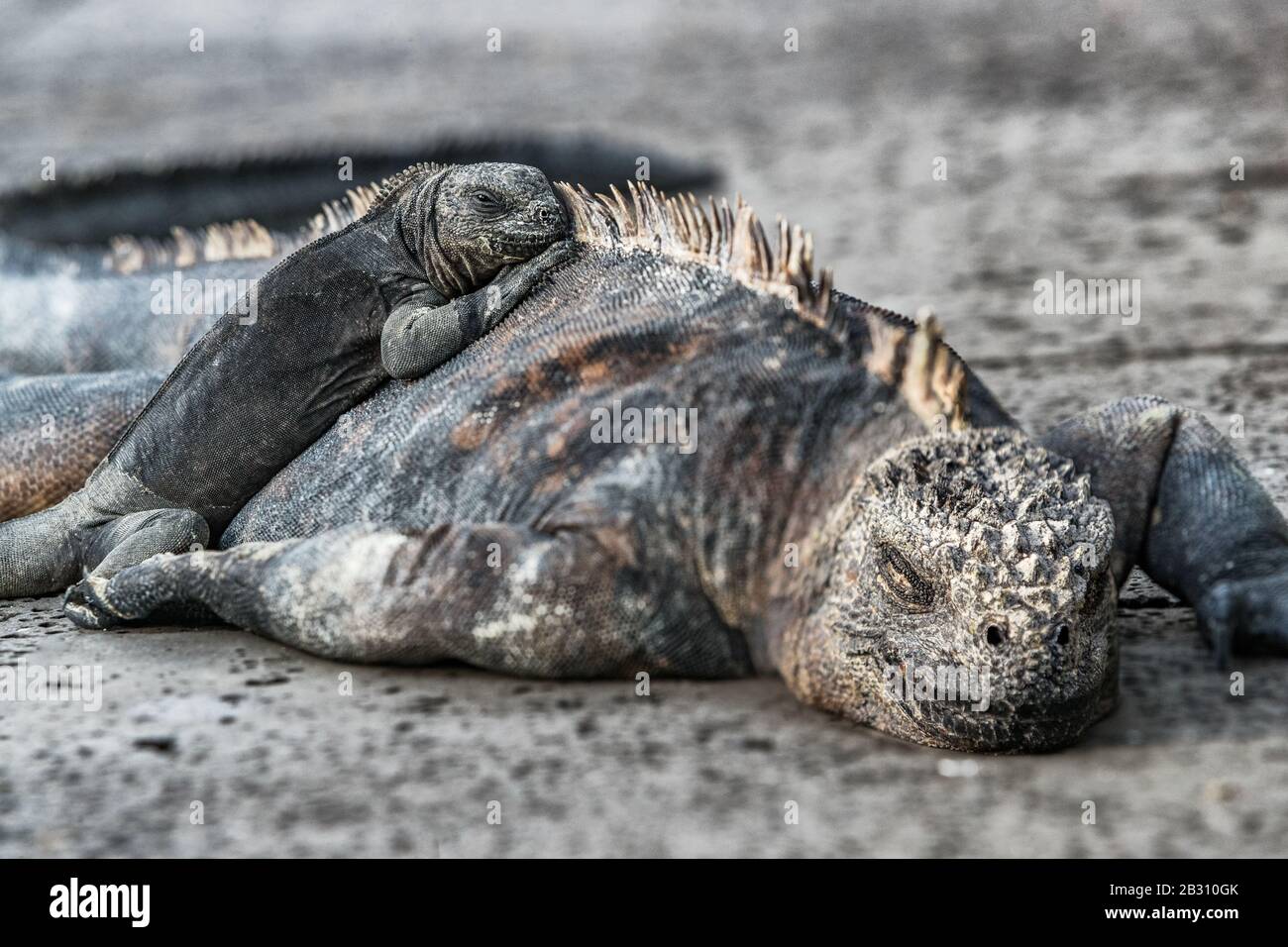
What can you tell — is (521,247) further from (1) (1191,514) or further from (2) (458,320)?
(1) (1191,514)

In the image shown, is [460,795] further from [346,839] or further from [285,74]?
[285,74]

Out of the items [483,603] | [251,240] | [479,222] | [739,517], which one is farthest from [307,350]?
[251,240]

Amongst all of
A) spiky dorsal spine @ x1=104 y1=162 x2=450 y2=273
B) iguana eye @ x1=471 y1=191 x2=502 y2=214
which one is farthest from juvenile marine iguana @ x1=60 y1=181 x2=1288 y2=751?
spiky dorsal spine @ x1=104 y1=162 x2=450 y2=273

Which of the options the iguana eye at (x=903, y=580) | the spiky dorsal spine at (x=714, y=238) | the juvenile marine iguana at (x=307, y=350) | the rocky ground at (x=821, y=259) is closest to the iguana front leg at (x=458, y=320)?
the juvenile marine iguana at (x=307, y=350)

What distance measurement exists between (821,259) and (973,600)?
19.0 ft

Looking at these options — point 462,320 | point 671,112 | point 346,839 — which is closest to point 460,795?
point 346,839

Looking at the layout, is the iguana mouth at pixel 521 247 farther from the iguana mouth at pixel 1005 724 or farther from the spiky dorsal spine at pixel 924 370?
the iguana mouth at pixel 1005 724

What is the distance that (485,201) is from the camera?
434cm

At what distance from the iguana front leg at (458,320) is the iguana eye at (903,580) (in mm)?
1323

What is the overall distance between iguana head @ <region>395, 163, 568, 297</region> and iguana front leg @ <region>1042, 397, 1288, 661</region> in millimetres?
1389

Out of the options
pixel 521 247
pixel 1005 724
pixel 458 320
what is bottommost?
pixel 1005 724

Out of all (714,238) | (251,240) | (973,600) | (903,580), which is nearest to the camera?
(973,600)

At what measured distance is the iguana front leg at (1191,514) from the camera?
3910 mm

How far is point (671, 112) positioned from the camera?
13.1 metres
